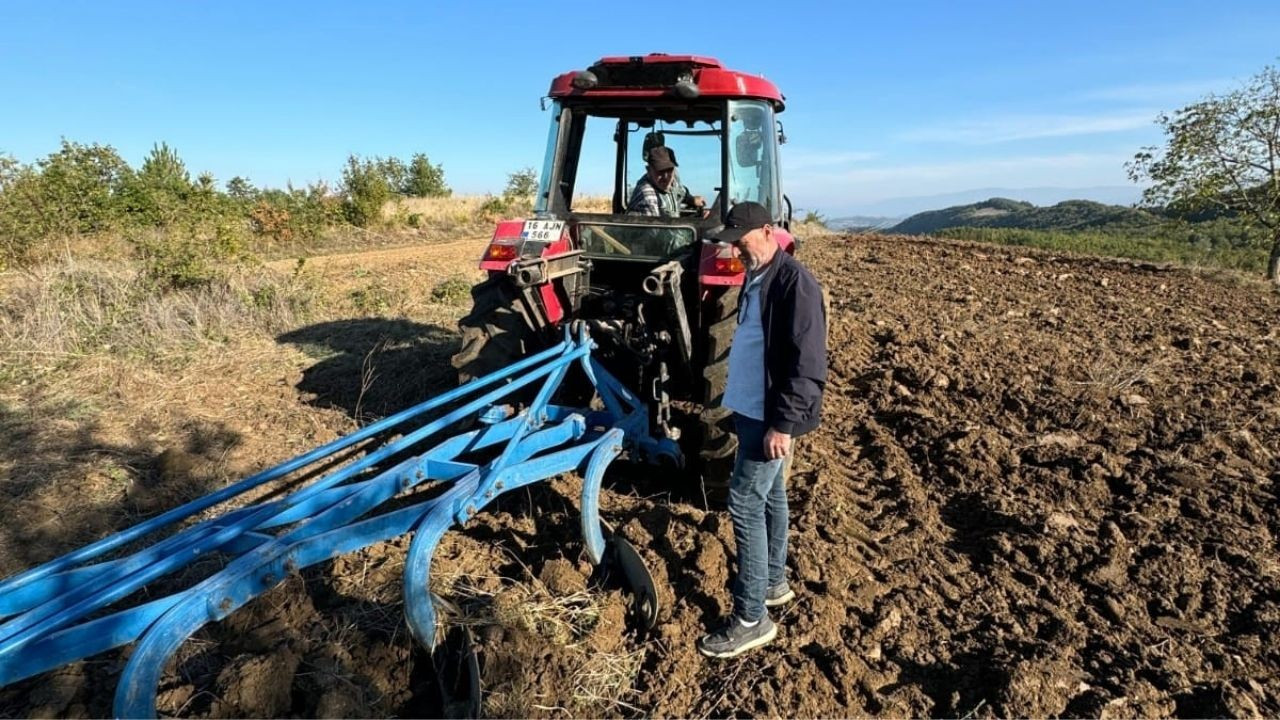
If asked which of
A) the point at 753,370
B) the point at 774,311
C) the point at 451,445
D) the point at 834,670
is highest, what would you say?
the point at 774,311

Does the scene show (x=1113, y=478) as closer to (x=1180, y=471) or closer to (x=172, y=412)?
(x=1180, y=471)

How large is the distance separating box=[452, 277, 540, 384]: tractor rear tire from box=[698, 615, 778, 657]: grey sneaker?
6.04 ft

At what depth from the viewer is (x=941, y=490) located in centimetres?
390

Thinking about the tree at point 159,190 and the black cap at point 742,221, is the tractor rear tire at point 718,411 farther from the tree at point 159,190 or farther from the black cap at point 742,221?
the tree at point 159,190

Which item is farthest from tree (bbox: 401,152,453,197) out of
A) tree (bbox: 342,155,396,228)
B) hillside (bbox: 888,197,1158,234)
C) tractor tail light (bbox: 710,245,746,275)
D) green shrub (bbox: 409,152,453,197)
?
tractor tail light (bbox: 710,245,746,275)

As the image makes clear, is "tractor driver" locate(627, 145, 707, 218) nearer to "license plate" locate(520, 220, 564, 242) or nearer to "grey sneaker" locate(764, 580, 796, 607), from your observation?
"license plate" locate(520, 220, 564, 242)

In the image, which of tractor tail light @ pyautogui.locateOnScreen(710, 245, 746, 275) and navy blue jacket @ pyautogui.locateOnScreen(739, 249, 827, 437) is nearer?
navy blue jacket @ pyautogui.locateOnScreen(739, 249, 827, 437)

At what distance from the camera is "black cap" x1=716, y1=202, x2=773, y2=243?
2525mm

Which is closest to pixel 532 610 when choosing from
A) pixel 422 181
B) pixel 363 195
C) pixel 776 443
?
pixel 776 443

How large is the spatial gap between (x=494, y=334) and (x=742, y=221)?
5.96 ft

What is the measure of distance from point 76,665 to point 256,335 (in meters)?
4.38

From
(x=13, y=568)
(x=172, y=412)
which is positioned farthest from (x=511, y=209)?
(x=13, y=568)

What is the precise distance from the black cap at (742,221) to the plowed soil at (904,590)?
4.56 ft

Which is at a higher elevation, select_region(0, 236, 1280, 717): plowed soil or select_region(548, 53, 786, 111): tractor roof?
select_region(548, 53, 786, 111): tractor roof
